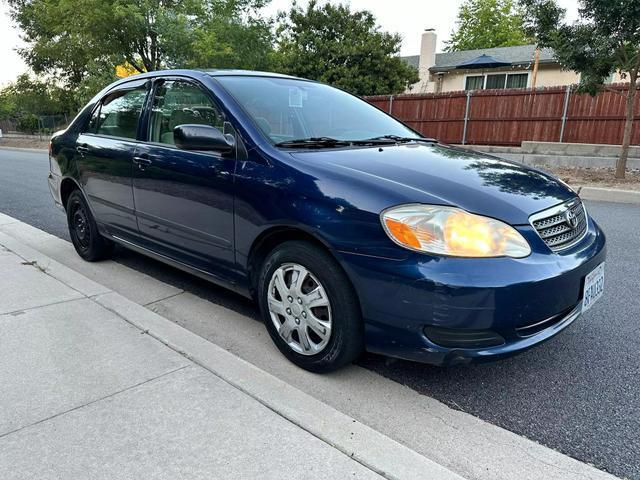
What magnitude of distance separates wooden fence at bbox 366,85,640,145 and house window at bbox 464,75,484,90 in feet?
30.0

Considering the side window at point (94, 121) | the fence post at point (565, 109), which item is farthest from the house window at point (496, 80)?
the side window at point (94, 121)

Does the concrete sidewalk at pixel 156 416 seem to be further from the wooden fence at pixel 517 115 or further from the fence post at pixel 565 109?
the fence post at pixel 565 109

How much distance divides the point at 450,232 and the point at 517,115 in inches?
581

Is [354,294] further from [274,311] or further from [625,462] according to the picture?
[625,462]

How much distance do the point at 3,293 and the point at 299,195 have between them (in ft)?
8.62

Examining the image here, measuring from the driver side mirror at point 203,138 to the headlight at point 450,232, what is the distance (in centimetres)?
111

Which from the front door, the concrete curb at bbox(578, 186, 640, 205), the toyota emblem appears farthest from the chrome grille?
the concrete curb at bbox(578, 186, 640, 205)

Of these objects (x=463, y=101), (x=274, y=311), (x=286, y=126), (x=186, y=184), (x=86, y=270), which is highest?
(x=463, y=101)

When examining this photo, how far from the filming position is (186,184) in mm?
3119

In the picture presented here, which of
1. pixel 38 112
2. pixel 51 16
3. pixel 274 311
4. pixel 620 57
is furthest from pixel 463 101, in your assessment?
pixel 38 112

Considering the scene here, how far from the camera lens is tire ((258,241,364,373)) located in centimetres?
232

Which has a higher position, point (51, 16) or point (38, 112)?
point (51, 16)

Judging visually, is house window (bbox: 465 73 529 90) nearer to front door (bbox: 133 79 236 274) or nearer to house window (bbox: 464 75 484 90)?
house window (bbox: 464 75 484 90)

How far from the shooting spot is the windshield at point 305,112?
9.82 ft
